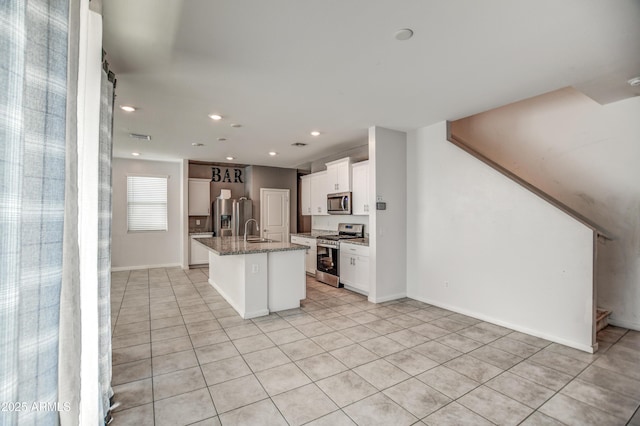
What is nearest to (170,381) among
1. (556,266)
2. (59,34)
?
(59,34)

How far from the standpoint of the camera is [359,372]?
258cm

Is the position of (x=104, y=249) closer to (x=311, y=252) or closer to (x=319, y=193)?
(x=311, y=252)

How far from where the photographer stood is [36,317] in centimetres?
84

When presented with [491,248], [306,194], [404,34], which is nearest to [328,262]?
[306,194]

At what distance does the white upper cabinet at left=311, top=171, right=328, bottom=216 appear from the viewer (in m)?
6.30

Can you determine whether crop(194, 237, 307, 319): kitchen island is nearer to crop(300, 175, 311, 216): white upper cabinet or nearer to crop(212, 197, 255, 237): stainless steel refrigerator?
crop(300, 175, 311, 216): white upper cabinet

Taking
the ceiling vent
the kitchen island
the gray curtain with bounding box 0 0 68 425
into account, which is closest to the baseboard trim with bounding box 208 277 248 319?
the kitchen island

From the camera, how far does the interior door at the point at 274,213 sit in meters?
7.91

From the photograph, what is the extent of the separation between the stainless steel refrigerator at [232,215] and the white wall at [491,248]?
4.38 meters

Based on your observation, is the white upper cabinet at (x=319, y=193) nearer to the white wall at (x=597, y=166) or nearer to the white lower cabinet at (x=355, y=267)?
the white lower cabinet at (x=355, y=267)

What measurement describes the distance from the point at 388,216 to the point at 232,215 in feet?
14.8

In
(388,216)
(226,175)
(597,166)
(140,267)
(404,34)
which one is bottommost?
(140,267)

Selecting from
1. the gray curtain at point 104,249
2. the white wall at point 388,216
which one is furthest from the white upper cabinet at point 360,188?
the gray curtain at point 104,249

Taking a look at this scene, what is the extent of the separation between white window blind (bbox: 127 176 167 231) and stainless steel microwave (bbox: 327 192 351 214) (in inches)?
175
